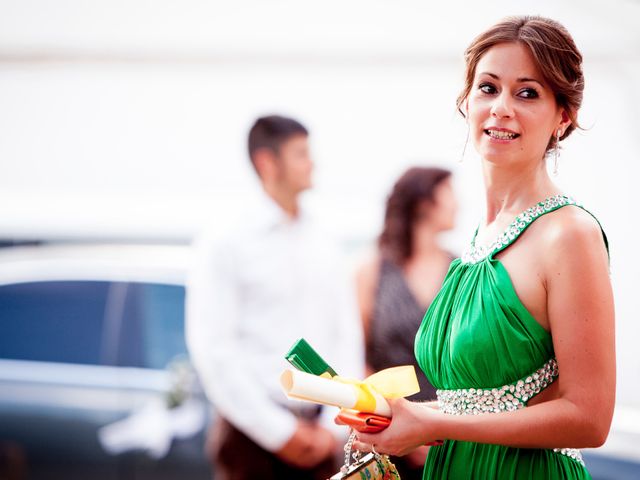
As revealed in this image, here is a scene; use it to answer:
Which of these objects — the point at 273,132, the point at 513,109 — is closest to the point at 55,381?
the point at 273,132

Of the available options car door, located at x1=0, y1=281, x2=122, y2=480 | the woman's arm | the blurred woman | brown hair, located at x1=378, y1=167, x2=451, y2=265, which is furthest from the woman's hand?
car door, located at x1=0, y1=281, x2=122, y2=480

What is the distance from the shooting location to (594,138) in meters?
3.79

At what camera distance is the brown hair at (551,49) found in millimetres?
1467

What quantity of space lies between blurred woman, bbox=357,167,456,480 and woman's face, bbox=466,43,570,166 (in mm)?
1401

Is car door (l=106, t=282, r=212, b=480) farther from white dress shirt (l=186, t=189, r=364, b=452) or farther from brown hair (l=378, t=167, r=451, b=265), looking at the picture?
brown hair (l=378, t=167, r=451, b=265)

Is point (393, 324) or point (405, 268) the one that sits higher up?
point (405, 268)

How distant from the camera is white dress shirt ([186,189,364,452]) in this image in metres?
2.97

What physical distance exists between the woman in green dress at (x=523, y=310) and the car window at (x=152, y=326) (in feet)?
6.28

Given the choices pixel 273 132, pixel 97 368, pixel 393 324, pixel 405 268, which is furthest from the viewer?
pixel 97 368

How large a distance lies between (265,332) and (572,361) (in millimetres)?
1728

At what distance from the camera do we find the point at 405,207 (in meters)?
3.19

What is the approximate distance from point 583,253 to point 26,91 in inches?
148

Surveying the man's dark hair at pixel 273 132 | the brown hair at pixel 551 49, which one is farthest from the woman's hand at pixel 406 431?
the man's dark hair at pixel 273 132

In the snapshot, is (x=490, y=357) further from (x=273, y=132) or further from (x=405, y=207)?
(x=273, y=132)
